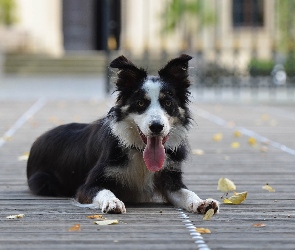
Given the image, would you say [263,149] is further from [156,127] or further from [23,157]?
[156,127]

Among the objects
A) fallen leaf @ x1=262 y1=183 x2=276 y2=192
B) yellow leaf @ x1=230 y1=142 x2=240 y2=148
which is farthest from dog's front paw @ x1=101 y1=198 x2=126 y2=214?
yellow leaf @ x1=230 y1=142 x2=240 y2=148

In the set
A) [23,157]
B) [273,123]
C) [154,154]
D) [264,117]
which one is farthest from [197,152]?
[264,117]

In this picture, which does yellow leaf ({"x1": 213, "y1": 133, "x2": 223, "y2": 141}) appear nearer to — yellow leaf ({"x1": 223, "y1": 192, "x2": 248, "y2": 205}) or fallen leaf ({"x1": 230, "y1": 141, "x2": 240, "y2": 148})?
fallen leaf ({"x1": 230, "y1": 141, "x2": 240, "y2": 148})

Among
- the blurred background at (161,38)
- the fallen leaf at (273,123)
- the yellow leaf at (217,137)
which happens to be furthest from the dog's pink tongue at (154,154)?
the blurred background at (161,38)

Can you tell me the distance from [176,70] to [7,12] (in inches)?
1099

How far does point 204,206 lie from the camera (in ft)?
16.6

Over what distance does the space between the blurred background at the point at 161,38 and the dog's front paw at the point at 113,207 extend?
15423mm

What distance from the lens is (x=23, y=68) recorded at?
1149 inches

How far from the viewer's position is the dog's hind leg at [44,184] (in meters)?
5.90

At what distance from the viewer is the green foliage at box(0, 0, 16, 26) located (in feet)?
105

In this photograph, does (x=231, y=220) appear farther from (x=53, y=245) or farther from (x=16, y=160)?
(x=16, y=160)

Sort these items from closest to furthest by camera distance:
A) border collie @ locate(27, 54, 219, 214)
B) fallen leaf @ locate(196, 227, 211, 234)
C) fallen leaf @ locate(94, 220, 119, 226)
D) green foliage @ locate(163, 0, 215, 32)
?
fallen leaf @ locate(196, 227, 211, 234) < fallen leaf @ locate(94, 220, 119, 226) < border collie @ locate(27, 54, 219, 214) < green foliage @ locate(163, 0, 215, 32)

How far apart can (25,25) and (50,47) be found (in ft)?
4.75

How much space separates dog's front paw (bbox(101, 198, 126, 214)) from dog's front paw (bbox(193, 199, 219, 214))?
1.59 feet
